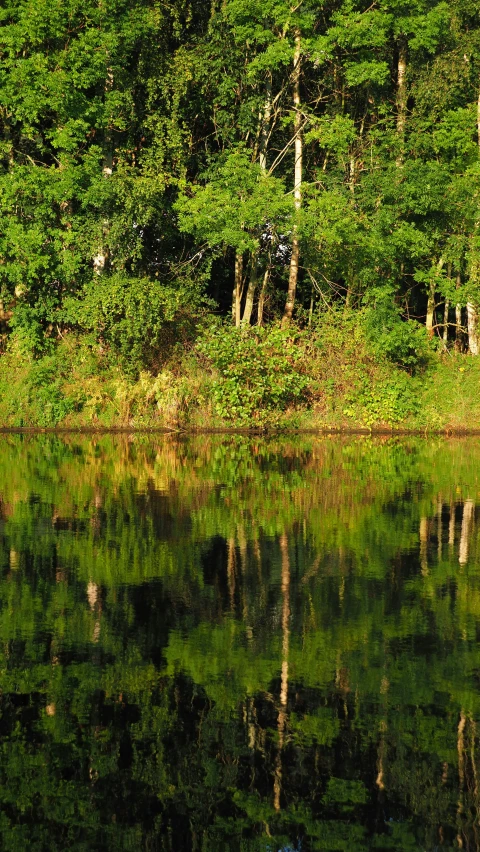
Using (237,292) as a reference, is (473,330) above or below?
below

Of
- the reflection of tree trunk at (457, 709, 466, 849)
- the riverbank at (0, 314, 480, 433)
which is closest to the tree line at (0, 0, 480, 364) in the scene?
the riverbank at (0, 314, 480, 433)

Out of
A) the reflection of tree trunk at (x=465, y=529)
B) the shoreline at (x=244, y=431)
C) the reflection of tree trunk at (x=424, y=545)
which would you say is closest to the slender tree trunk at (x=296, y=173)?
the shoreline at (x=244, y=431)

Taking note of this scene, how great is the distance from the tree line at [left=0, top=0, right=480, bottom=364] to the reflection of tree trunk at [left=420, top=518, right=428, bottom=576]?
17315mm

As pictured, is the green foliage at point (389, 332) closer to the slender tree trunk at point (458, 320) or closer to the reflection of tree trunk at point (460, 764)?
the slender tree trunk at point (458, 320)

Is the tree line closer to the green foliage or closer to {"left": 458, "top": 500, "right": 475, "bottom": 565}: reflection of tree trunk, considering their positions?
the green foliage

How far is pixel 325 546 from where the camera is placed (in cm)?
1456

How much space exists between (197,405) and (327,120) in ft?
31.3

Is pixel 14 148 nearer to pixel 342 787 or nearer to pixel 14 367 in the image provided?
pixel 14 367

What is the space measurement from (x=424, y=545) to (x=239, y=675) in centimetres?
609

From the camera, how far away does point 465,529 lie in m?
15.8

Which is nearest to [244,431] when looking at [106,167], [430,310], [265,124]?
[430,310]

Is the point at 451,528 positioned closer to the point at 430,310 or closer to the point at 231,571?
the point at 231,571

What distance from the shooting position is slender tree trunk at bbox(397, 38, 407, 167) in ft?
116

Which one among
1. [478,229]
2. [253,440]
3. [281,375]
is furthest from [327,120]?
[253,440]
